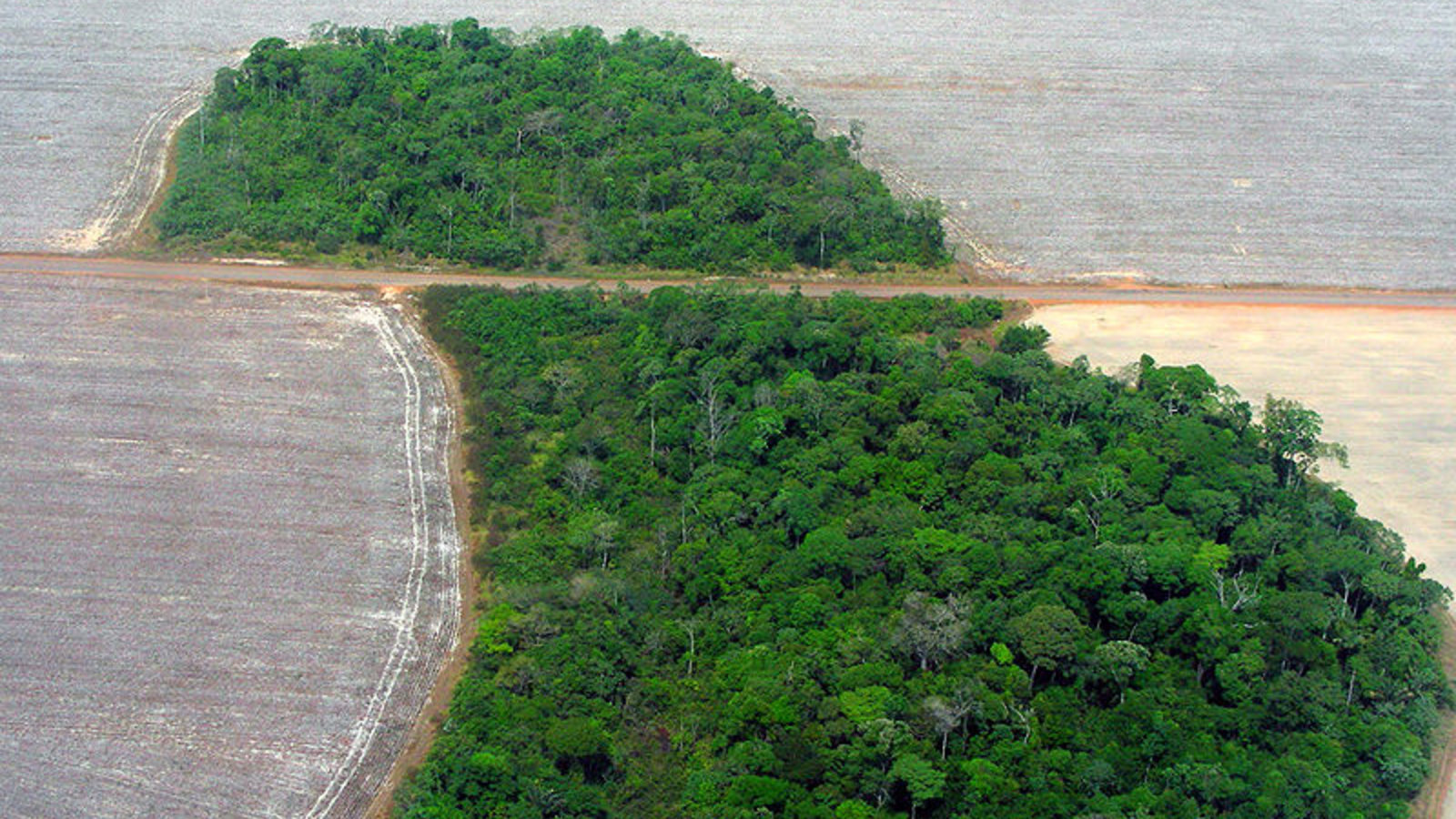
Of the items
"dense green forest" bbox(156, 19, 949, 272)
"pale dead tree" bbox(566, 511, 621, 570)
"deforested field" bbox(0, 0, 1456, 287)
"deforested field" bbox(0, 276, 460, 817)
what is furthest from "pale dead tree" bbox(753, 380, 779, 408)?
"deforested field" bbox(0, 0, 1456, 287)

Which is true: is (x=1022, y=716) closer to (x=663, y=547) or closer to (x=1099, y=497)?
(x=1099, y=497)

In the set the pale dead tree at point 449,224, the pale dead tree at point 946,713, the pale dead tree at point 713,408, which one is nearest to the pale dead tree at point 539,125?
the pale dead tree at point 449,224

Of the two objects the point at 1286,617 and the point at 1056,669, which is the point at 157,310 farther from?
the point at 1286,617

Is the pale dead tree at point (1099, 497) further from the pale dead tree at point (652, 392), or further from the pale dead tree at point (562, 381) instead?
the pale dead tree at point (562, 381)

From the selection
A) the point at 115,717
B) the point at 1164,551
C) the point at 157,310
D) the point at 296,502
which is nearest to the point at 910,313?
the point at 1164,551

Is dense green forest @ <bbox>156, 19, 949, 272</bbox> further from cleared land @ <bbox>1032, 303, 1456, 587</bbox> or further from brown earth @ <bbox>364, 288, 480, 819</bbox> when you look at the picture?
brown earth @ <bbox>364, 288, 480, 819</bbox>
